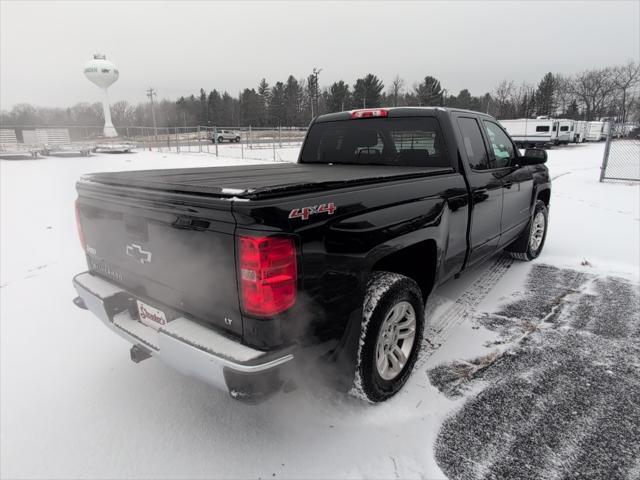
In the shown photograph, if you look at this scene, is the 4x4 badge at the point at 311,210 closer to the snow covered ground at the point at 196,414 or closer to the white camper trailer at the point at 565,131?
the snow covered ground at the point at 196,414

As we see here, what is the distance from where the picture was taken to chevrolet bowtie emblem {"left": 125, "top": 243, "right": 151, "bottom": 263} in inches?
94.6

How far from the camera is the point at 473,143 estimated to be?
3.84 m

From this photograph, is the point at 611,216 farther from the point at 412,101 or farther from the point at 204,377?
→ the point at 412,101

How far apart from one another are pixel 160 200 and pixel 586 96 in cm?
9644

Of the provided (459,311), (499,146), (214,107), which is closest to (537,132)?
(499,146)

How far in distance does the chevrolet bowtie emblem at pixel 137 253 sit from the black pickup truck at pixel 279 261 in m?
0.01

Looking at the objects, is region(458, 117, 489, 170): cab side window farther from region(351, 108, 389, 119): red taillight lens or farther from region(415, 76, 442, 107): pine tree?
region(415, 76, 442, 107): pine tree

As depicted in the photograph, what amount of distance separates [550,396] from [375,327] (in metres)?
1.40

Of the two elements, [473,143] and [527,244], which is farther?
[527,244]

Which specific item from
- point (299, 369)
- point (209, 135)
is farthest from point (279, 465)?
point (209, 135)

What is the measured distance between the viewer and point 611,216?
8078 mm

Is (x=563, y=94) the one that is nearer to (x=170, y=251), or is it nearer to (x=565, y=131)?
(x=565, y=131)

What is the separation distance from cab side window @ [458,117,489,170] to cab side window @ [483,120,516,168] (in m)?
0.18

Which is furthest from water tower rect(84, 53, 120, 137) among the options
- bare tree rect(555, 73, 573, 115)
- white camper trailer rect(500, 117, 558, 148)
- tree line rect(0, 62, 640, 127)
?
bare tree rect(555, 73, 573, 115)
